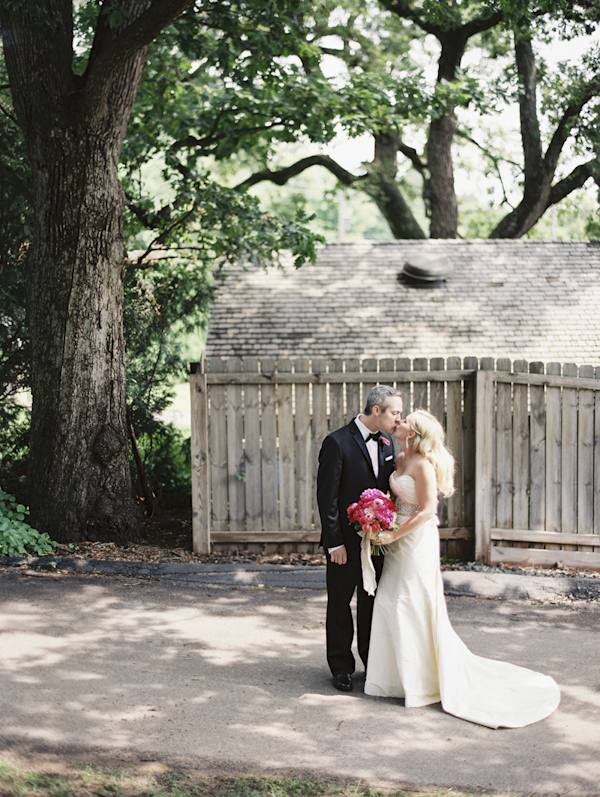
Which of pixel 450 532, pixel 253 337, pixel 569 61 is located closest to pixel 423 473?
pixel 450 532

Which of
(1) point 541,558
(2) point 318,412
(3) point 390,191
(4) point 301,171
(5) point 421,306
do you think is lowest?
(1) point 541,558

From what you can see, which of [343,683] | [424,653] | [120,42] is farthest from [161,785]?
[120,42]

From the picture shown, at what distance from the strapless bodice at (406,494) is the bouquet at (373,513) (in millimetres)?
121

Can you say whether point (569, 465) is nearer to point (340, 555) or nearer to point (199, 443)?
point (199, 443)

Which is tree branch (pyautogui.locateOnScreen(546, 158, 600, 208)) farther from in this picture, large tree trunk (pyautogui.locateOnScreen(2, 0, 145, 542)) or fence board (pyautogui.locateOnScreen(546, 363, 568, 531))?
large tree trunk (pyautogui.locateOnScreen(2, 0, 145, 542))

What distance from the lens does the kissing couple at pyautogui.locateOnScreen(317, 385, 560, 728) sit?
5043 mm

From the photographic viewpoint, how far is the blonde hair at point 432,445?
202 inches

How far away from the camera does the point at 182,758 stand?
13.7ft

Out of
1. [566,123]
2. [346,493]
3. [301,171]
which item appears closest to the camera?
[346,493]

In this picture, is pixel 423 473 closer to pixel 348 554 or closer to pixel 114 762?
pixel 348 554

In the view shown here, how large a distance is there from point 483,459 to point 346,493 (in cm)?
320

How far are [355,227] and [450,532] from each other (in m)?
68.7

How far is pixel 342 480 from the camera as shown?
5344mm

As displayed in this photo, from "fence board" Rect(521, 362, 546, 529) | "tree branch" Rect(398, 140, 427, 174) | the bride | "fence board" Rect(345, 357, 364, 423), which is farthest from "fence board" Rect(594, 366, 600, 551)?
"tree branch" Rect(398, 140, 427, 174)
